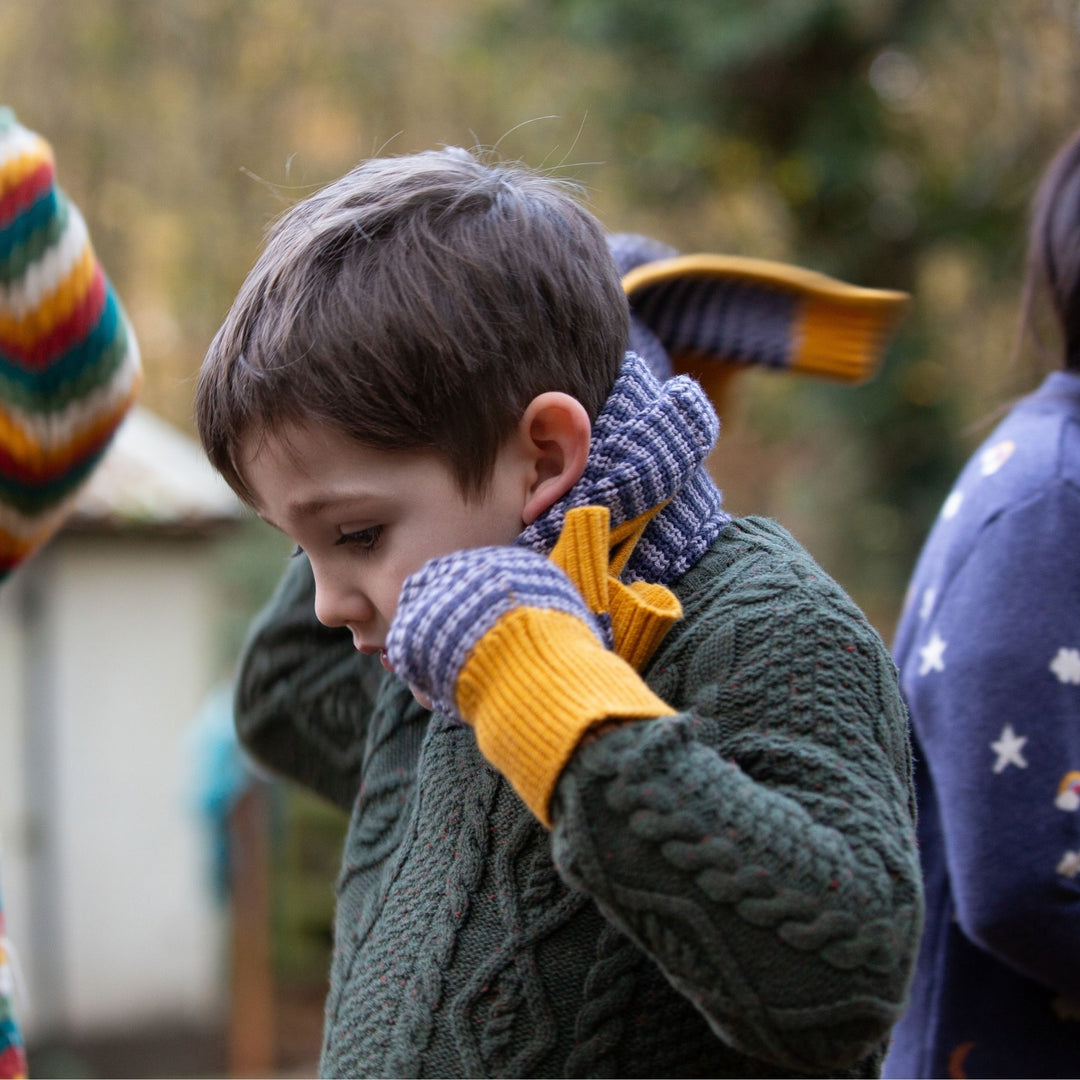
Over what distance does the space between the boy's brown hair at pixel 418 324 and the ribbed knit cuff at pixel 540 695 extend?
23 cm

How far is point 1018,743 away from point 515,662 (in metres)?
0.96

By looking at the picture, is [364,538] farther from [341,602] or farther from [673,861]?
[673,861]

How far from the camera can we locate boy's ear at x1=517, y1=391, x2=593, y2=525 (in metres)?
1.26

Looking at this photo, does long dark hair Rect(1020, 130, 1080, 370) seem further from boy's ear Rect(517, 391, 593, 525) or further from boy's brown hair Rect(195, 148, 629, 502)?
boy's ear Rect(517, 391, 593, 525)

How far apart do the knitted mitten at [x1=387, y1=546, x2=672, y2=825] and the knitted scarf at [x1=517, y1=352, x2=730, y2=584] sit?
14 centimetres

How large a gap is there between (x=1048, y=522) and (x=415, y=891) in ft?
3.35

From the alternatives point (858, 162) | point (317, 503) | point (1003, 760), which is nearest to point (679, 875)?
point (317, 503)

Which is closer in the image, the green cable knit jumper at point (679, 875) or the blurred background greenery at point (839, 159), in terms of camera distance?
the green cable knit jumper at point (679, 875)

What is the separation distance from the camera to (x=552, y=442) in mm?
1291

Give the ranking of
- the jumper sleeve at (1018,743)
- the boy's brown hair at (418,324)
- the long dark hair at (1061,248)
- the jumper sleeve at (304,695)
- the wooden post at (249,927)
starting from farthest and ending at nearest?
the wooden post at (249,927) → the long dark hair at (1061,248) → the jumper sleeve at (304,695) → the jumper sleeve at (1018,743) → the boy's brown hair at (418,324)

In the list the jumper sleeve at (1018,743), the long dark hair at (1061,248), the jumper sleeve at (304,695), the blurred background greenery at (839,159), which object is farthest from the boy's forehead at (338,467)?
the blurred background greenery at (839,159)

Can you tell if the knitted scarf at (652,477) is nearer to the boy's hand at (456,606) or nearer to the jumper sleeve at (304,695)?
Answer: the boy's hand at (456,606)

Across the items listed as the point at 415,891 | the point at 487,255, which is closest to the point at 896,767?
the point at 415,891

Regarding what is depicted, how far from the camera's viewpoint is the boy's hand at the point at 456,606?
1.09m
